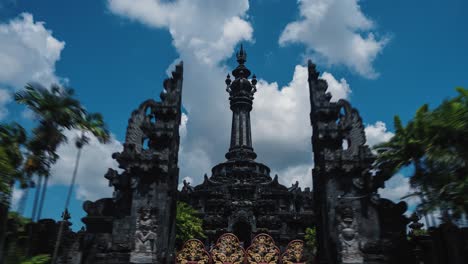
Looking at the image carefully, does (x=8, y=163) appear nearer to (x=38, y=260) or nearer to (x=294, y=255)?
(x=38, y=260)

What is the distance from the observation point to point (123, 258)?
14227 millimetres

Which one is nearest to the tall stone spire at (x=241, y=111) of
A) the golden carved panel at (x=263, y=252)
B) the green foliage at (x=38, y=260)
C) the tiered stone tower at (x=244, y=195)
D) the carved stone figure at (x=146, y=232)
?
the tiered stone tower at (x=244, y=195)

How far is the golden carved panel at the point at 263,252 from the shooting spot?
16938 millimetres

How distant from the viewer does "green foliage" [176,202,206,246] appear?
103ft

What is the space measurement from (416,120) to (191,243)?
33.1 feet

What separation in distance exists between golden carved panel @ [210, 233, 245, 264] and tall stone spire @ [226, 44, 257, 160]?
2701cm

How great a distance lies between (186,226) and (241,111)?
19037 mm

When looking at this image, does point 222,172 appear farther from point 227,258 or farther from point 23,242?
point 23,242

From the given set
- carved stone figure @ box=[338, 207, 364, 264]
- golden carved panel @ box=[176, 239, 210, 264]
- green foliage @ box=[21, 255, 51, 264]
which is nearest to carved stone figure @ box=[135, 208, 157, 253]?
golden carved panel @ box=[176, 239, 210, 264]

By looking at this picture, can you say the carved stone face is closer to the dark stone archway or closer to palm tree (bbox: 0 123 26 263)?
palm tree (bbox: 0 123 26 263)

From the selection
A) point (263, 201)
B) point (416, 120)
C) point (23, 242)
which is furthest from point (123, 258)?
point (263, 201)

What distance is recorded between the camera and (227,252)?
55.4 ft

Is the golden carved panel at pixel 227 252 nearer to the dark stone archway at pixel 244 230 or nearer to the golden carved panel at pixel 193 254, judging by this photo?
the golden carved panel at pixel 193 254

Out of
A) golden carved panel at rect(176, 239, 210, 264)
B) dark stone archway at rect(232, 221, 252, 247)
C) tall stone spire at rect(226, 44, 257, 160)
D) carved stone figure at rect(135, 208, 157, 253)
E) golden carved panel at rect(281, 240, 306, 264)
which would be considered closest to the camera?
carved stone figure at rect(135, 208, 157, 253)
